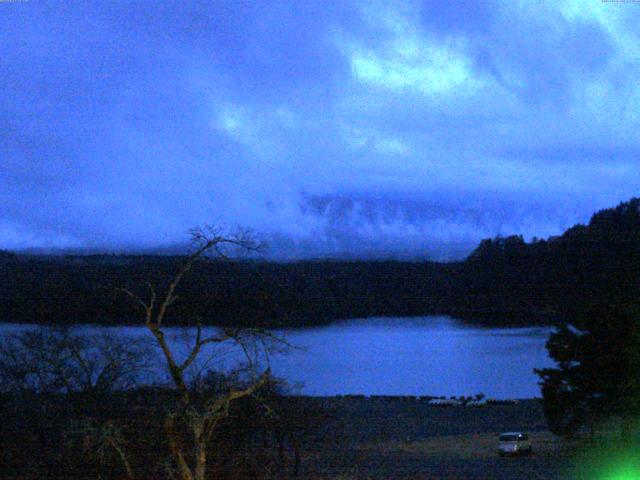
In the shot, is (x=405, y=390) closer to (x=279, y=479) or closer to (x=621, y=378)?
(x=621, y=378)

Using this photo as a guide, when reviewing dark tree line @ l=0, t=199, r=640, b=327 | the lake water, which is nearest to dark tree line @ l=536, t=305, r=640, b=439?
dark tree line @ l=0, t=199, r=640, b=327

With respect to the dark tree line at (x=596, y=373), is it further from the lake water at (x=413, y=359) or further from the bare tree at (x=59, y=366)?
the lake water at (x=413, y=359)

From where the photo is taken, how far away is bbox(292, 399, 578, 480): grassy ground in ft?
54.4

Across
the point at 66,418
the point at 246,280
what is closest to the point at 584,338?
the point at 246,280

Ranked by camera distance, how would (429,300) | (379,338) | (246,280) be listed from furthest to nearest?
(429,300) → (379,338) → (246,280)

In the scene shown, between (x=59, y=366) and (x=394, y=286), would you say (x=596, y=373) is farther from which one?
(x=394, y=286)

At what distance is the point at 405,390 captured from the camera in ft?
160

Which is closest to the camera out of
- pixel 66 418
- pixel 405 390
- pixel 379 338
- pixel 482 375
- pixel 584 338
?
pixel 66 418

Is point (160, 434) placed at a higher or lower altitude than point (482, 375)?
higher

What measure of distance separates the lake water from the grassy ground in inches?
199

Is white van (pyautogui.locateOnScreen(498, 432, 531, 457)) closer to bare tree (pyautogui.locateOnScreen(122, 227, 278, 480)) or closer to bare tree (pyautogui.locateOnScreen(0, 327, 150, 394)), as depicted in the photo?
bare tree (pyautogui.locateOnScreen(0, 327, 150, 394))

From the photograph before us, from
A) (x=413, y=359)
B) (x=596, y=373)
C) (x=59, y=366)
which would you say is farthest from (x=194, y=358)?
(x=413, y=359)

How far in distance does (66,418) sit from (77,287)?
10801 mm

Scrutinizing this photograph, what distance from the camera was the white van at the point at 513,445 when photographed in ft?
65.6
